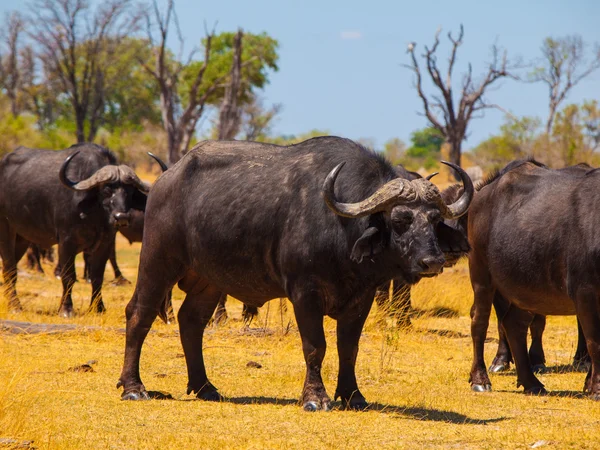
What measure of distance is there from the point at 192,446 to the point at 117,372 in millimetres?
3351

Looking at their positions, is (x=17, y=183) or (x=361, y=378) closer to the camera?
(x=361, y=378)

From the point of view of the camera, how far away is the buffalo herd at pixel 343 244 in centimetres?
753

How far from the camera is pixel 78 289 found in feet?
61.1

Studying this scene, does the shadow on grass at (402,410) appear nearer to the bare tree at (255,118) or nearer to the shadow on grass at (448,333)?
the shadow on grass at (448,333)

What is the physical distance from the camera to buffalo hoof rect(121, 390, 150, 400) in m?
8.30

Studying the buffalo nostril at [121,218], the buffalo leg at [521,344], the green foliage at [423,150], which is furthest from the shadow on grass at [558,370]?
the green foliage at [423,150]

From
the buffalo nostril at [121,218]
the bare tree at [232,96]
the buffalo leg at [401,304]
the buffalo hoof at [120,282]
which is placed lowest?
the buffalo hoof at [120,282]

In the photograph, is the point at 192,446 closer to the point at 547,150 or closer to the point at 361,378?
the point at 361,378

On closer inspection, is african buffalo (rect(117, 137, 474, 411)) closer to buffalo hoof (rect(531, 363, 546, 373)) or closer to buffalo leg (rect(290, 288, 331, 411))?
buffalo leg (rect(290, 288, 331, 411))

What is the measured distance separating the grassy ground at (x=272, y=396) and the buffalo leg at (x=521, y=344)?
0.17 metres

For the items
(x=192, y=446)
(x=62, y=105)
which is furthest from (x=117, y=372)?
(x=62, y=105)

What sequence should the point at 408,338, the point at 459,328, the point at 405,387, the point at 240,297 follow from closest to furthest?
the point at 240,297 < the point at 405,387 < the point at 408,338 < the point at 459,328

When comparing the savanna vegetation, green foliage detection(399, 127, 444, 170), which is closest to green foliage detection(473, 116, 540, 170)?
green foliage detection(399, 127, 444, 170)

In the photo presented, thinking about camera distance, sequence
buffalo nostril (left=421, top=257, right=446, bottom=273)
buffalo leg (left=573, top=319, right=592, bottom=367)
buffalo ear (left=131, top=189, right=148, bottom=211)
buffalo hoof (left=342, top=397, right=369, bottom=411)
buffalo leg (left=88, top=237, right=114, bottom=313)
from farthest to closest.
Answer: buffalo leg (left=88, top=237, right=114, bottom=313) → buffalo ear (left=131, top=189, right=148, bottom=211) → buffalo leg (left=573, top=319, right=592, bottom=367) → buffalo hoof (left=342, top=397, right=369, bottom=411) → buffalo nostril (left=421, top=257, right=446, bottom=273)
